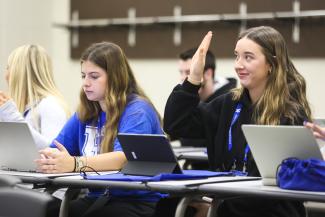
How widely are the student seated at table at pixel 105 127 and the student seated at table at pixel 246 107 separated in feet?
0.65

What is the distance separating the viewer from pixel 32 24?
7.64m

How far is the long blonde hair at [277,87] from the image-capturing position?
3.28 meters

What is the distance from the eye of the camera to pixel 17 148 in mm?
3521

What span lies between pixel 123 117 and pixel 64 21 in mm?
4369

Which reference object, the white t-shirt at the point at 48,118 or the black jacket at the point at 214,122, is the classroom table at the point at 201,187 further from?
the white t-shirt at the point at 48,118

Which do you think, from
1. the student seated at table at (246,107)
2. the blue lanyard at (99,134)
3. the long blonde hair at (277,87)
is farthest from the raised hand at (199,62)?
the blue lanyard at (99,134)

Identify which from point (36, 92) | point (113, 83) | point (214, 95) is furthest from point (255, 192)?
point (214, 95)

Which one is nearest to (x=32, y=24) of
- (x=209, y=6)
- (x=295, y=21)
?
(x=209, y=6)

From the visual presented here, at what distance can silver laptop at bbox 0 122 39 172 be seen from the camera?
343cm

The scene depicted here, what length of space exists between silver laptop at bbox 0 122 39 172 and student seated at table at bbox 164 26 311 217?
698mm

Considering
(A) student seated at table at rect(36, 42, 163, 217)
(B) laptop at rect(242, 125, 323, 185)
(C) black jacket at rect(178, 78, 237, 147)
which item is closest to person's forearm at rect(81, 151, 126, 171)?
(A) student seated at table at rect(36, 42, 163, 217)

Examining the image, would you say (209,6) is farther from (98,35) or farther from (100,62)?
(100,62)

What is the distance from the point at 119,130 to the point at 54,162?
388mm

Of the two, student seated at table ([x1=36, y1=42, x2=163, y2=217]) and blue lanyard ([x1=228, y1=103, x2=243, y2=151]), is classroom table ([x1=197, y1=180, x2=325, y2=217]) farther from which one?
student seated at table ([x1=36, y1=42, x2=163, y2=217])
